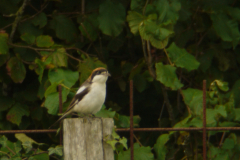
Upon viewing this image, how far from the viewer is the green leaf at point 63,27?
4.29 m

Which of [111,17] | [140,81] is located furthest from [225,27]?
[111,17]

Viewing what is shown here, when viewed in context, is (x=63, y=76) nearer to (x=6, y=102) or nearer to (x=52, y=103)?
(x=52, y=103)

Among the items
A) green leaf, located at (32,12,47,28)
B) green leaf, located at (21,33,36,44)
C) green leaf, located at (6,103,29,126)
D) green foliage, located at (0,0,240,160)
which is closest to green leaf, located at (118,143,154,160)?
green foliage, located at (0,0,240,160)

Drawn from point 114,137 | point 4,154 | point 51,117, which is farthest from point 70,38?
point 114,137

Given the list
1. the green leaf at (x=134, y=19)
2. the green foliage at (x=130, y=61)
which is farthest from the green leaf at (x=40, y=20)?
the green leaf at (x=134, y=19)

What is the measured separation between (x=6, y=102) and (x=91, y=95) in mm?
1005

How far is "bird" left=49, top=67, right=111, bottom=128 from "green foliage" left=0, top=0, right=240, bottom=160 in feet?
0.30

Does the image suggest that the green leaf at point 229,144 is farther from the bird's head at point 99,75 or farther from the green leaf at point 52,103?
the green leaf at point 52,103

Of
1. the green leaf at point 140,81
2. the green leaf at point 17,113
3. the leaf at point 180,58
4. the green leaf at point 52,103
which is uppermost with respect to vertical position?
the leaf at point 180,58

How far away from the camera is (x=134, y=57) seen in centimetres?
489

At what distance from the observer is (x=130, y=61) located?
4.93 meters

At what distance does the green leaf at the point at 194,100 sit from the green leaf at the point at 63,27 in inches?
55.3

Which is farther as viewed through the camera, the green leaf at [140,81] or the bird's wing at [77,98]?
the green leaf at [140,81]

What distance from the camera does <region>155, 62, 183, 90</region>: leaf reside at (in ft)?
12.4
